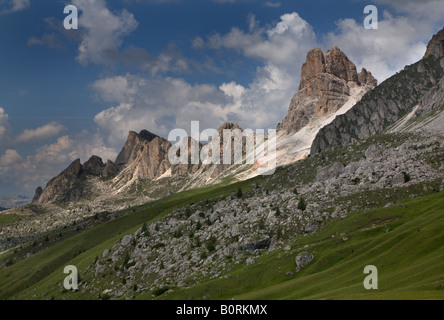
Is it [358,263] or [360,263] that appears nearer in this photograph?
[360,263]

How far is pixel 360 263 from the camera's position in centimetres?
8075

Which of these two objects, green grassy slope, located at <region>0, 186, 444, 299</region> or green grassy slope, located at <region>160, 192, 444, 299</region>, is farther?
green grassy slope, located at <region>0, 186, 444, 299</region>

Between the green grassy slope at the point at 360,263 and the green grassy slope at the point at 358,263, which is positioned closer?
the green grassy slope at the point at 360,263

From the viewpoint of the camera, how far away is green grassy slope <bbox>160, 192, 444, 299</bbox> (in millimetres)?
61997

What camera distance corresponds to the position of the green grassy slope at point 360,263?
62.0 m

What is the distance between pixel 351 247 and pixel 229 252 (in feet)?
128

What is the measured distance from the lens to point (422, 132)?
168m

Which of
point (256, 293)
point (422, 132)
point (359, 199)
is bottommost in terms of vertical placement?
point (256, 293)

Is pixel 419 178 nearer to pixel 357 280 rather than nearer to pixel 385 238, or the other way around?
pixel 385 238

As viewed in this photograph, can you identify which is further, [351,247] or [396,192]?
[396,192]
